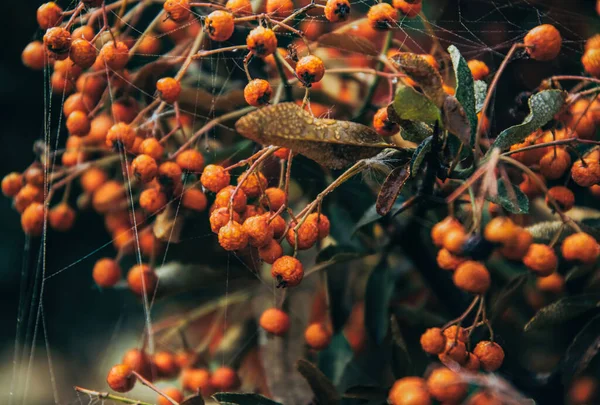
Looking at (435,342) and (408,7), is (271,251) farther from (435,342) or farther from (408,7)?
(408,7)

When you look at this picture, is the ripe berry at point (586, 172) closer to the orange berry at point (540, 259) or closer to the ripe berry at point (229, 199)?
the orange berry at point (540, 259)

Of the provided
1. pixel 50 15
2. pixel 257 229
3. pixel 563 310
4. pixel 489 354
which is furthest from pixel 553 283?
pixel 50 15

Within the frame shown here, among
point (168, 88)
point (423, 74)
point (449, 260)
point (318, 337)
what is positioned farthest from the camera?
point (318, 337)

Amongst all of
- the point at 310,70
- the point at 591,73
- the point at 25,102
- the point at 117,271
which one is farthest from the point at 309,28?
the point at 25,102

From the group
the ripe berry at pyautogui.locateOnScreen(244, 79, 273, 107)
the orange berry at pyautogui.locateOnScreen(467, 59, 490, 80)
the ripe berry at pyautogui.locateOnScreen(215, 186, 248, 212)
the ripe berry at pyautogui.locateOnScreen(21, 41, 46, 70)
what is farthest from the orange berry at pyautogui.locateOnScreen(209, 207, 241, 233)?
the ripe berry at pyautogui.locateOnScreen(21, 41, 46, 70)

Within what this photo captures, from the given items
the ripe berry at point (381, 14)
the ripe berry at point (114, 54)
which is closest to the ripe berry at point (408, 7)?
the ripe berry at point (381, 14)

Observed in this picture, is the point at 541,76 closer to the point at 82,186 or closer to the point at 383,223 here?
the point at 383,223

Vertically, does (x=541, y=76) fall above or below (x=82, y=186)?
above
